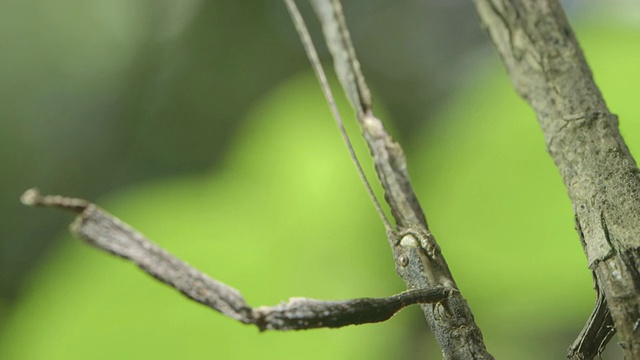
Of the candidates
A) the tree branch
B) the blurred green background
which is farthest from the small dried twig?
the blurred green background

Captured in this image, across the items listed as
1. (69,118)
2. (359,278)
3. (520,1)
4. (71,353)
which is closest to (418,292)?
(520,1)

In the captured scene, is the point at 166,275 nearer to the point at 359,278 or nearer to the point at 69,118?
the point at 359,278

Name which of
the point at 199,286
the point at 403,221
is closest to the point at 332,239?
the point at 403,221

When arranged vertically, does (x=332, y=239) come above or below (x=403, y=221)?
above

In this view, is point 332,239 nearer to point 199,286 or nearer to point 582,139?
point 582,139

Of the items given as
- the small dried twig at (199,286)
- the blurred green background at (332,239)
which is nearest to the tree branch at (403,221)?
the small dried twig at (199,286)

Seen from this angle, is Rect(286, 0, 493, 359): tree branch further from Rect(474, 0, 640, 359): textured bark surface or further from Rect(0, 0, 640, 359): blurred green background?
Rect(0, 0, 640, 359): blurred green background
